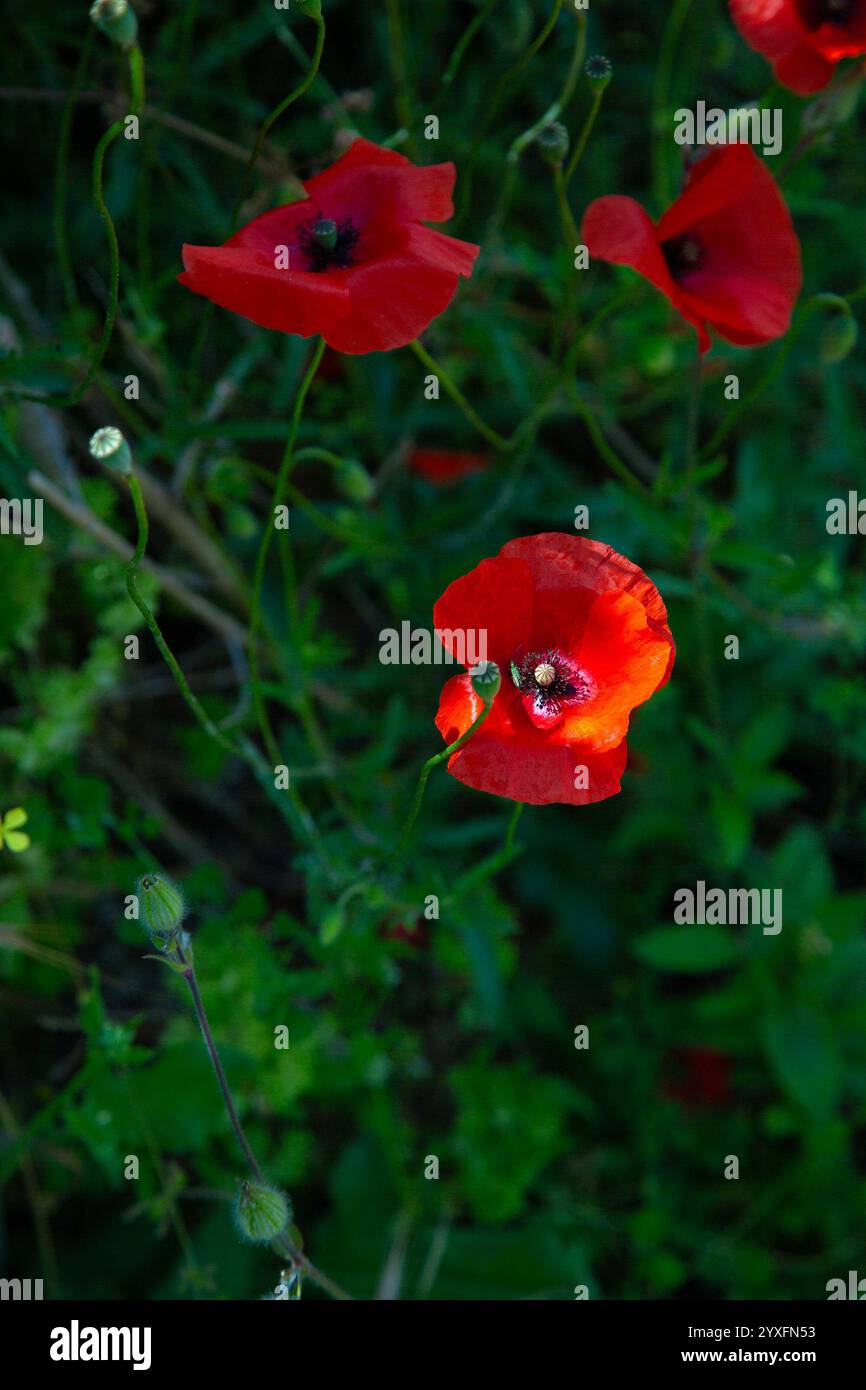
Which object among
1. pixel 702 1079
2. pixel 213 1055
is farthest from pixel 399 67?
pixel 702 1079

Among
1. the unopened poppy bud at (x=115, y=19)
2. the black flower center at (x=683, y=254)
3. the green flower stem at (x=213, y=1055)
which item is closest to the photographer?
the green flower stem at (x=213, y=1055)

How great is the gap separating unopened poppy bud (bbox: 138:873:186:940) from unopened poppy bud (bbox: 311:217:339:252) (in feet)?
2.55

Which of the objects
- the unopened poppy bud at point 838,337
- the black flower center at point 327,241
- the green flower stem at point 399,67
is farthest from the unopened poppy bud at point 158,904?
the green flower stem at point 399,67

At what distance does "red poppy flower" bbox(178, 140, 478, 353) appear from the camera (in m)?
1.21

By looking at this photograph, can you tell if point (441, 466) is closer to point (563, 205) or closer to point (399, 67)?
point (399, 67)

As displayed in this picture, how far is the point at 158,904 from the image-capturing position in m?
1.16

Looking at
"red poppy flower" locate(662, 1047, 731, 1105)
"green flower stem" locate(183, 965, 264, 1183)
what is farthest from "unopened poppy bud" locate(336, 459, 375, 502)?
"red poppy flower" locate(662, 1047, 731, 1105)

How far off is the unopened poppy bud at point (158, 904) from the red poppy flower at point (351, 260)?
59 cm

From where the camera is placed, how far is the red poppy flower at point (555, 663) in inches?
48.9

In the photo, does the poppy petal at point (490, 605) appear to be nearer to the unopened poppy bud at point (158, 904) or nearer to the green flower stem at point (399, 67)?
the unopened poppy bud at point (158, 904)

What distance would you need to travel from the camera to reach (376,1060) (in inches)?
82.7

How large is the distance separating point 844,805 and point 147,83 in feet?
6.80

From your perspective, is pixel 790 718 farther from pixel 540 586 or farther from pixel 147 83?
pixel 147 83

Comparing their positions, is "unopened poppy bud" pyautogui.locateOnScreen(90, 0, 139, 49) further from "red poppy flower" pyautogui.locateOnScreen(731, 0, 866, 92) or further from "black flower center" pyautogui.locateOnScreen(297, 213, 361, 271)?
"red poppy flower" pyautogui.locateOnScreen(731, 0, 866, 92)
